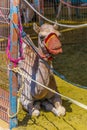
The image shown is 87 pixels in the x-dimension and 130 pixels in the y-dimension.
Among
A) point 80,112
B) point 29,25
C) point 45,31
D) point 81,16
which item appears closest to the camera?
point 45,31

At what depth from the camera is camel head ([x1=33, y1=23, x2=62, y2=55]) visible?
388 cm

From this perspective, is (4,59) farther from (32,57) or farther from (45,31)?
(45,31)

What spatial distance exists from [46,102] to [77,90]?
99 centimetres

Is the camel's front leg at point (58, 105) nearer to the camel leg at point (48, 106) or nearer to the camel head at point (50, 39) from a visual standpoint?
the camel leg at point (48, 106)

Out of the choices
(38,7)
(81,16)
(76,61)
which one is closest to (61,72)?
(76,61)

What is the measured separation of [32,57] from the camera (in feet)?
14.8

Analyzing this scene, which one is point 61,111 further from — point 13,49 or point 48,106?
point 13,49

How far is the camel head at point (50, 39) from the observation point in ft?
12.7

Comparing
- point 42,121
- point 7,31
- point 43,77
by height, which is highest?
point 7,31

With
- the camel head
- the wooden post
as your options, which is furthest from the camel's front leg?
the camel head

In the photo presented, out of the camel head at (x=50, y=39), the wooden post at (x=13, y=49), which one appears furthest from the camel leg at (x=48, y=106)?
the camel head at (x=50, y=39)

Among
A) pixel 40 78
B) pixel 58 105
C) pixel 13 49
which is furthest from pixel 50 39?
pixel 58 105

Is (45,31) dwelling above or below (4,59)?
above

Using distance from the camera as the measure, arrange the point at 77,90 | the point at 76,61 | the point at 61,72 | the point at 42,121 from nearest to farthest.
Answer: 1. the point at 42,121
2. the point at 77,90
3. the point at 61,72
4. the point at 76,61
